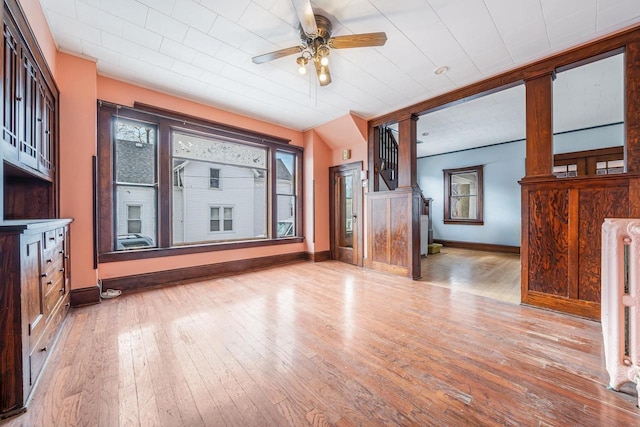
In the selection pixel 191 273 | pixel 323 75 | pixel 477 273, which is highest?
pixel 323 75

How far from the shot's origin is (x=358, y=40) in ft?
7.02

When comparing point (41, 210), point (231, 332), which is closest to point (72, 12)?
point (41, 210)

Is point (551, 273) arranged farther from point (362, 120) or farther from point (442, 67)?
point (362, 120)

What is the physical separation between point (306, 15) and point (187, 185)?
3.58 meters

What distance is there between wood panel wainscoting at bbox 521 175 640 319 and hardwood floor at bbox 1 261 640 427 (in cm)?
23

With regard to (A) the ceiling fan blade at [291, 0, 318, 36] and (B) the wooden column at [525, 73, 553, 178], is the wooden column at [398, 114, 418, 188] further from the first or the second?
(A) the ceiling fan blade at [291, 0, 318, 36]

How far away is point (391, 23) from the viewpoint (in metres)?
2.29

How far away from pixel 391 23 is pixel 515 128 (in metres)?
4.62

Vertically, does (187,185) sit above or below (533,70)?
below

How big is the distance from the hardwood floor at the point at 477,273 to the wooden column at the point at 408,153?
64.5 inches

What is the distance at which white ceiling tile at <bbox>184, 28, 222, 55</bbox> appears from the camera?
2.45 m

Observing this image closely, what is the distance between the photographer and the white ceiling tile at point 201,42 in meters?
2.45

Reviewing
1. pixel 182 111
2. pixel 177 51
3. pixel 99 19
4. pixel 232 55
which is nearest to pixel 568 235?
pixel 232 55

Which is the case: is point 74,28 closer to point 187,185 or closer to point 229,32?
point 229,32
